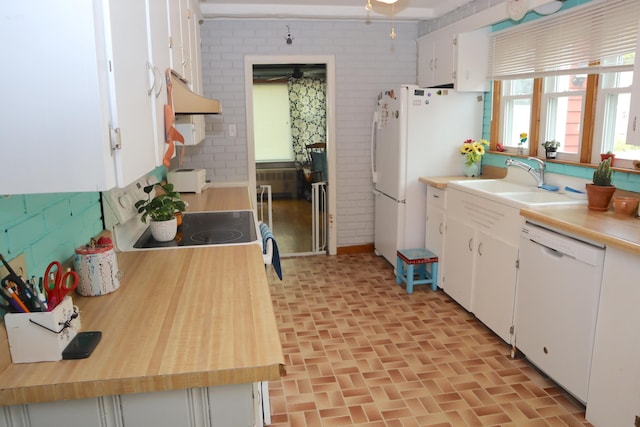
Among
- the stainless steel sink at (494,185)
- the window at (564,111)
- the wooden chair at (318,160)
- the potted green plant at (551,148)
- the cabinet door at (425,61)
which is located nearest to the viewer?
the window at (564,111)

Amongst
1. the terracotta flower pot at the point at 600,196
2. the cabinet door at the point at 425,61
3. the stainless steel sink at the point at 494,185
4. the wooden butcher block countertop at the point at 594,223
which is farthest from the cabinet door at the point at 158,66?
the cabinet door at the point at 425,61

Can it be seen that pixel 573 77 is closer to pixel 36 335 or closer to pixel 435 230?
pixel 435 230

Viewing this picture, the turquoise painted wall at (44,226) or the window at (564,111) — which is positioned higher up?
the window at (564,111)

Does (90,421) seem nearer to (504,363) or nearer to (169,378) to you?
(169,378)

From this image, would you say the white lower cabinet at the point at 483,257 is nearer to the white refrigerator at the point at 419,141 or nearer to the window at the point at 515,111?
the white refrigerator at the point at 419,141

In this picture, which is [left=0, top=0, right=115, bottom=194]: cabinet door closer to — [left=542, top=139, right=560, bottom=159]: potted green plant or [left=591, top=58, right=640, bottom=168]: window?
[left=591, top=58, right=640, bottom=168]: window

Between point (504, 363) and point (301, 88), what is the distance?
6871 millimetres

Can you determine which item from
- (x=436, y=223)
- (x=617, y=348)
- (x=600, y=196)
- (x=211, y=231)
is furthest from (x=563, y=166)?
(x=211, y=231)

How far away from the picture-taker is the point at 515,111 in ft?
13.2

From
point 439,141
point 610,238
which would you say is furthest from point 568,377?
point 439,141

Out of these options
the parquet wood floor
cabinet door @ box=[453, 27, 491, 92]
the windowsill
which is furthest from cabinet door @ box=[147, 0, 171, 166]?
cabinet door @ box=[453, 27, 491, 92]

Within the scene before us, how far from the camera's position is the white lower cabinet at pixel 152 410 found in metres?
1.15

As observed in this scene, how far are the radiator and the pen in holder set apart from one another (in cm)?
771

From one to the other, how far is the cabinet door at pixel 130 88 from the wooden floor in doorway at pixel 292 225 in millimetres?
3891
